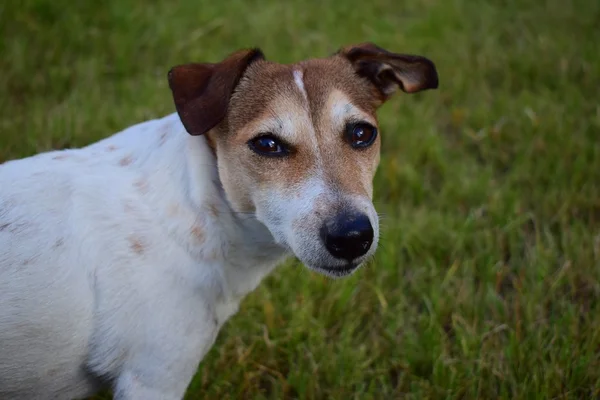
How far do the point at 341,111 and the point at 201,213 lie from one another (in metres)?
0.81

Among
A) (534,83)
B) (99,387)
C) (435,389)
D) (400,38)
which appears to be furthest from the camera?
(400,38)

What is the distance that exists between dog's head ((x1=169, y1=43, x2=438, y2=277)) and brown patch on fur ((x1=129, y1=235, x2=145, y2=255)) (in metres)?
0.44

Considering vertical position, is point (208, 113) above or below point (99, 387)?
above

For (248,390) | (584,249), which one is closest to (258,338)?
(248,390)

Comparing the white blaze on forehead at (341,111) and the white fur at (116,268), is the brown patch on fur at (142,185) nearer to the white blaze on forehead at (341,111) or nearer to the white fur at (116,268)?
the white fur at (116,268)

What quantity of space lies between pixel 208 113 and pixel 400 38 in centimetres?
475

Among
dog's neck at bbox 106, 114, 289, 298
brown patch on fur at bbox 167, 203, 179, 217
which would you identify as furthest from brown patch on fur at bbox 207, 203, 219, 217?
brown patch on fur at bbox 167, 203, 179, 217

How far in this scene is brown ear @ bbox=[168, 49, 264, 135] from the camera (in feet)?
9.69

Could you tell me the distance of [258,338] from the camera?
156 inches

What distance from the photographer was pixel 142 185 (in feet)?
10.2

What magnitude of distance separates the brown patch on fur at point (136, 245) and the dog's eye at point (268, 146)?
0.66 metres

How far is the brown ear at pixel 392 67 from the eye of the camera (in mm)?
3525

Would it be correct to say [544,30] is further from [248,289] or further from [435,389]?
[248,289]

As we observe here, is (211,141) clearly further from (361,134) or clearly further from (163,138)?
(361,134)
